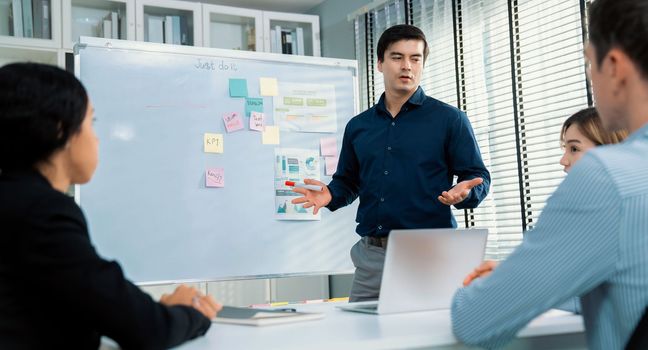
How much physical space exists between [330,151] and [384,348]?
238 centimetres

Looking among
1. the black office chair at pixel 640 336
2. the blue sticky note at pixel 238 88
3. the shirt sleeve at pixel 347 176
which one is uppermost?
the blue sticky note at pixel 238 88

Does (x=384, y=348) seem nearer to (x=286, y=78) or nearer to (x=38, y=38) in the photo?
(x=286, y=78)

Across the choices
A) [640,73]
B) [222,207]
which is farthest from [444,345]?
[222,207]

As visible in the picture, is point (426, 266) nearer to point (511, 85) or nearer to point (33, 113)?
point (33, 113)

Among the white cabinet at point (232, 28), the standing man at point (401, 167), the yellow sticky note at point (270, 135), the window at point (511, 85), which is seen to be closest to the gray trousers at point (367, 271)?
the standing man at point (401, 167)

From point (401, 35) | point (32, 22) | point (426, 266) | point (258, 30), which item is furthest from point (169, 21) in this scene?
point (426, 266)

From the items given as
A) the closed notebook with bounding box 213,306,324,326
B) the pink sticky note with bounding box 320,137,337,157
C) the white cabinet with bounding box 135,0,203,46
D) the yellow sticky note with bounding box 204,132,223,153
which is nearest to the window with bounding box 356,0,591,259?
the pink sticky note with bounding box 320,137,337,157

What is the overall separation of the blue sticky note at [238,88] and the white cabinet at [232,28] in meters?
0.97

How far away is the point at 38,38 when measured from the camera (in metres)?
3.68

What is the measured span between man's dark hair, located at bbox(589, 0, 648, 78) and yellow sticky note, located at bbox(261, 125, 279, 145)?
236cm

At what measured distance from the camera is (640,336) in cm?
90

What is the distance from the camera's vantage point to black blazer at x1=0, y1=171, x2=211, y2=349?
93 centimetres

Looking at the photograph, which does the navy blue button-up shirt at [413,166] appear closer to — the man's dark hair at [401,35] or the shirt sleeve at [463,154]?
the shirt sleeve at [463,154]

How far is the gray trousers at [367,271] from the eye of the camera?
226 centimetres
